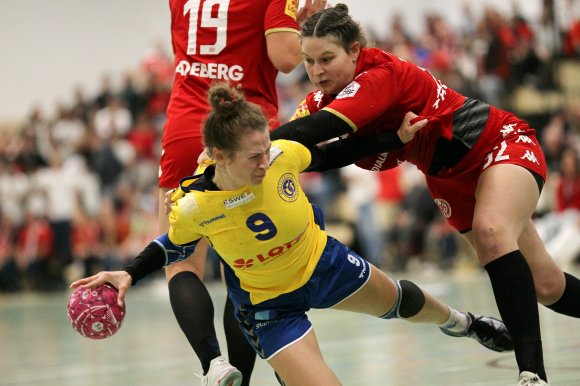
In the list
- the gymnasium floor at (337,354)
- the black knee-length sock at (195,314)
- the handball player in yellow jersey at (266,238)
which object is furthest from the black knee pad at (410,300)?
the black knee-length sock at (195,314)

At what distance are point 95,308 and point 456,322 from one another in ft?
5.92

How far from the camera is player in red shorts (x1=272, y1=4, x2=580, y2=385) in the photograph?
4.16 m

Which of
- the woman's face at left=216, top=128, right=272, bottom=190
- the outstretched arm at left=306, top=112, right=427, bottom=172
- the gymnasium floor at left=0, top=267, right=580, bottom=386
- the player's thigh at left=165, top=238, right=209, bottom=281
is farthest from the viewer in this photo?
the gymnasium floor at left=0, top=267, right=580, bottom=386

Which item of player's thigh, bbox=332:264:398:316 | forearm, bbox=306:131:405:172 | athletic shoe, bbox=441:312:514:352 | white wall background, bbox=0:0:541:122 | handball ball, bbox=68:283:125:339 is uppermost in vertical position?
forearm, bbox=306:131:405:172

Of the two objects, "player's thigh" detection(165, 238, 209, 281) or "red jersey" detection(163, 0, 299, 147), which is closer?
"player's thigh" detection(165, 238, 209, 281)

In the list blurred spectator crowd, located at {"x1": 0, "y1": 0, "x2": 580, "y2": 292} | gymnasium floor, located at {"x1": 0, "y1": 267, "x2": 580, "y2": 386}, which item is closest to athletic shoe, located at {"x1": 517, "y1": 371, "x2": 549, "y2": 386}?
gymnasium floor, located at {"x1": 0, "y1": 267, "x2": 580, "y2": 386}

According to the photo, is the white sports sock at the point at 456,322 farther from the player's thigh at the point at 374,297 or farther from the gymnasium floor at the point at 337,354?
the player's thigh at the point at 374,297

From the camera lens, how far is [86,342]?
8406 mm

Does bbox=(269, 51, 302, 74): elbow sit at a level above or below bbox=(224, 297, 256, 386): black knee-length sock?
above

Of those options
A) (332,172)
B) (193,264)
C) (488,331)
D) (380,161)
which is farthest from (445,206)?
(332,172)

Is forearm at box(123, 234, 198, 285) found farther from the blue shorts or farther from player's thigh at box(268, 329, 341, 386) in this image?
player's thigh at box(268, 329, 341, 386)

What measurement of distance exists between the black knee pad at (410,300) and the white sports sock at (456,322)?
257mm

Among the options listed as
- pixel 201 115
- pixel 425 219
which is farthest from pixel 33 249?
pixel 201 115

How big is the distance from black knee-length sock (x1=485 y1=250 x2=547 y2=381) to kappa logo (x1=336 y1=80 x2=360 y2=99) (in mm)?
900
